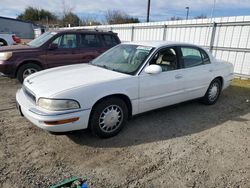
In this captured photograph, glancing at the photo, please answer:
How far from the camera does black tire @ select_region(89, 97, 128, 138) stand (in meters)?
3.25

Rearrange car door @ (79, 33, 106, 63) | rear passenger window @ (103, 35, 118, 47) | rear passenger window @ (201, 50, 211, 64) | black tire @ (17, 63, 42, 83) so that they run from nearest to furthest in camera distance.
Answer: rear passenger window @ (201, 50, 211, 64) → black tire @ (17, 63, 42, 83) → car door @ (79, 33, 106, 63) → rear passenger window @ (103, 35, 118, 47)

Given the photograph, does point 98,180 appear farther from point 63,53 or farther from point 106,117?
point 63,53

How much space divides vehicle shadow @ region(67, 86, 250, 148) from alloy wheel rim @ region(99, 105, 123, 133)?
0.19 m

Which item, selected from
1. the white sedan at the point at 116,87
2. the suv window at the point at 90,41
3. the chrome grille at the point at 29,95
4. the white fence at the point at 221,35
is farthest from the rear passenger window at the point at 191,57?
the white fence at the point at 221,35

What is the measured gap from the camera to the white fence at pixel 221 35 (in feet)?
27.3

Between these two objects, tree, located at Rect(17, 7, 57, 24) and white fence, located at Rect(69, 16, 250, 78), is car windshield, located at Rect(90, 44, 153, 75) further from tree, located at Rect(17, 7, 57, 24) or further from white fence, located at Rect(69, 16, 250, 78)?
tree, located at Rect(17, 7, 57, 24)

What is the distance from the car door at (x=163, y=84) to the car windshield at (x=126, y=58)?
0.18 metres

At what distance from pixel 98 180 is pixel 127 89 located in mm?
1482

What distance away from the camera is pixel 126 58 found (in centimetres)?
405

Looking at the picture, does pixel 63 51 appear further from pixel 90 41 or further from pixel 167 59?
pixel 167 59

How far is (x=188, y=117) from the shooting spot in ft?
14.8

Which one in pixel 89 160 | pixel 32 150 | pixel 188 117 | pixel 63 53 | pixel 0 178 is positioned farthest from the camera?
pixel 63 53

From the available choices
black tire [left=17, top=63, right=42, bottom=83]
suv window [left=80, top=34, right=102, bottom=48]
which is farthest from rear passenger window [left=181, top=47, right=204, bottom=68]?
black tire [left=17, top=63, right=42, bottom=83]

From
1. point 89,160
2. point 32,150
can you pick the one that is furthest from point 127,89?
point 32,150
